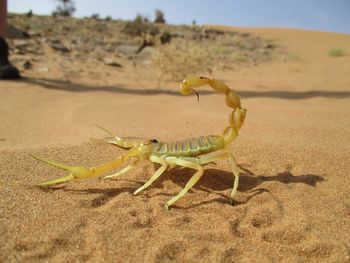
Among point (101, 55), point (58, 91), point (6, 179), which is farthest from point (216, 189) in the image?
point (101, 55)

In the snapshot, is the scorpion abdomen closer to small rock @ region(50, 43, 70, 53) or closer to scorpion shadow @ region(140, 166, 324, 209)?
scorpion shadow @ region(140, 166, 324, 209)

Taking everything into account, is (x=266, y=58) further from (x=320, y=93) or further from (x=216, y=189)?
(x=216, y=189)

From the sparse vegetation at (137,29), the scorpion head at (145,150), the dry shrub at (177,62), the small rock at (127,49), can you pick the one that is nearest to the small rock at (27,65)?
the dry shrub at (177,62)

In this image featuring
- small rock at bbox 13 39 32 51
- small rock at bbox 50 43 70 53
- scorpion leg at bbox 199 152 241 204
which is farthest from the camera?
small rock at bbox 50 43 70 53

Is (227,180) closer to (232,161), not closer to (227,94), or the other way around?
(232,161)

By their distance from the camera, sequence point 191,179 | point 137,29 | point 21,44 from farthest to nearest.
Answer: point 137,29, point 21,44, point 191,179

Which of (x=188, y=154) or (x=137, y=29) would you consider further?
(x=137, y=29)

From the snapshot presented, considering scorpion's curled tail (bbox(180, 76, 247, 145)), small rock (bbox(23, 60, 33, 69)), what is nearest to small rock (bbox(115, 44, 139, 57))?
small rock (bbox(23, 60, 33, 69))

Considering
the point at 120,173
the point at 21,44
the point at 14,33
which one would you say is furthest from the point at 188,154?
the point at 14,33
